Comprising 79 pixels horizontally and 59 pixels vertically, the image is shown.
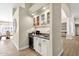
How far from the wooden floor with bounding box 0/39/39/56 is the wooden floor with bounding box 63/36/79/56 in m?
0.64

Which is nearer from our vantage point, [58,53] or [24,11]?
[58,53]

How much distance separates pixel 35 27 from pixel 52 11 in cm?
59

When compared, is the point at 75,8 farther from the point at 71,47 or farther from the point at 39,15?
the point at 71,47

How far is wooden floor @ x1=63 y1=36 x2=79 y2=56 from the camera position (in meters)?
2.04

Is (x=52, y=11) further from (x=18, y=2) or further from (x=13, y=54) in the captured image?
(x=13, y=54)

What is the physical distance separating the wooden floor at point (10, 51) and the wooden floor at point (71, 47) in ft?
2.10

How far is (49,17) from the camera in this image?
6.61 ft

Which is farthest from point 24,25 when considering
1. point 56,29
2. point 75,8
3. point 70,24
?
point 75,8

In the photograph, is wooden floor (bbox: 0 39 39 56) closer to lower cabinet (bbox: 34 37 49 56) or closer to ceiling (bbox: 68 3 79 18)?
lower cabinet (bbox: 34 37 49 56)

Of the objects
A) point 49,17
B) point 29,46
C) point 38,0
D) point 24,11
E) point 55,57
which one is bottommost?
point 55,57

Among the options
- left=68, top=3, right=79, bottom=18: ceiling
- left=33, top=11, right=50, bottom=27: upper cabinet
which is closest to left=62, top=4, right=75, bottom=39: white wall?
left=68, top=3, right=79, bottom=18: ceiling

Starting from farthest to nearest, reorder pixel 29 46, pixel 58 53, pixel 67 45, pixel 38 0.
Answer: pixel 29 46 < pixel 67 45 < pixel 58 53 < pixel 38 0

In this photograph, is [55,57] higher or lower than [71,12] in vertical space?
lower

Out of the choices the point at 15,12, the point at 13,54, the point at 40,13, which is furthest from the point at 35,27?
the point at 13,54
